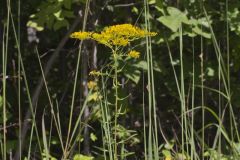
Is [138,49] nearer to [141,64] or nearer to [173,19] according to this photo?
[141,64]

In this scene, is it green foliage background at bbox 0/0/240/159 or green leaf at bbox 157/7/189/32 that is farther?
green foliage background at bbox 0/0/240/159

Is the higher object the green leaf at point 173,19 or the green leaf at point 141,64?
the green leaf at point 173,19

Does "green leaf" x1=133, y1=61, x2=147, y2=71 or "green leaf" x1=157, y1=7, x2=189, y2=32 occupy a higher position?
"green leaf" x1=157, y1=7, x2=189, y2=32

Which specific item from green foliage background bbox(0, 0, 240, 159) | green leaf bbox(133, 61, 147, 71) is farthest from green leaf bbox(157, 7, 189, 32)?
green leaf bbox(133, 61, 147, 71)

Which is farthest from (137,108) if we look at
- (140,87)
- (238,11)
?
(238,11)

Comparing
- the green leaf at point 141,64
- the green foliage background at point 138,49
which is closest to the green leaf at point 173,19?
the green foliage background at point 138,49

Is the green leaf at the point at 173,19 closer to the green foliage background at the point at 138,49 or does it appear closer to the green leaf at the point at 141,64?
the green foliage background at the point at 138,49

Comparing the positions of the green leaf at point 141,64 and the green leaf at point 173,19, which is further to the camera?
the green leaf at point 141,64

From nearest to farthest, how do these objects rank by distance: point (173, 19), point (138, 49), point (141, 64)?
point (173, 19) → point (141, 64) → point (138, 49)

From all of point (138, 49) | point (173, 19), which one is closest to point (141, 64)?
point (138, 49)

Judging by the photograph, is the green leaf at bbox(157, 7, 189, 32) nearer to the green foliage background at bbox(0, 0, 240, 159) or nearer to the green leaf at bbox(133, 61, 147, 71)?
the green foliage background at bbox(0, 0, 240, 159)

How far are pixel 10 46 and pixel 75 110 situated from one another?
575 millimetres

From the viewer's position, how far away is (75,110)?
12.2 ft

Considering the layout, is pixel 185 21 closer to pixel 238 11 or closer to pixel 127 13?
pixel 238 11
